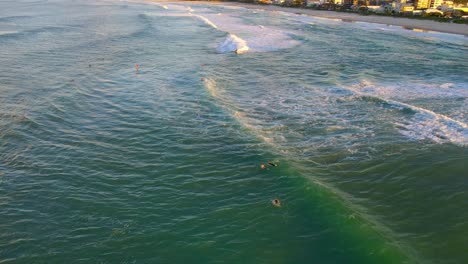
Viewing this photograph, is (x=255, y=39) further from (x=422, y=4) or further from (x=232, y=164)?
(x=422, y=4)

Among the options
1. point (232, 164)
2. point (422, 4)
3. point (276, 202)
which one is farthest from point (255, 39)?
point (422, 4)

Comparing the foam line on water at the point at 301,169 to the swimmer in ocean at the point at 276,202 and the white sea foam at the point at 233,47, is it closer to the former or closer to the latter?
the swimmer in ocean at the point at 276,202

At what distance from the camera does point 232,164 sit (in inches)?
562

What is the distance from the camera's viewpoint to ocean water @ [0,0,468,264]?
9.98 meters

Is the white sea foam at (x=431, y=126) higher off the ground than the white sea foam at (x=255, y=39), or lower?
lower

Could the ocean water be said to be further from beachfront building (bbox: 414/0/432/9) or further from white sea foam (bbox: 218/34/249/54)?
beachfront building (bbox: 414/0/432/9)

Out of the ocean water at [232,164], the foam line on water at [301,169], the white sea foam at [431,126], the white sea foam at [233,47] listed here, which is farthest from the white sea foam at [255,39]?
the white sea foam at [431,126]

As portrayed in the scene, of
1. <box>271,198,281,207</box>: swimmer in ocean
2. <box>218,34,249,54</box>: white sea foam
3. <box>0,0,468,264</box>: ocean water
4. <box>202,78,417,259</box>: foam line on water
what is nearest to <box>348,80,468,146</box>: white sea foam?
<box>0,0,468,264</box>: ocean water

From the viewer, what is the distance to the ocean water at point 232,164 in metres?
9.98

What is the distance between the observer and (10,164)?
1409 cm

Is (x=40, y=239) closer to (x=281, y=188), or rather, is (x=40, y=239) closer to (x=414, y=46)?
(x=281, y=188)

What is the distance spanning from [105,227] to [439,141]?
1321 cm

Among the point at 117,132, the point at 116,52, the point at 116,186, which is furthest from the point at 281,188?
the point at 116,52

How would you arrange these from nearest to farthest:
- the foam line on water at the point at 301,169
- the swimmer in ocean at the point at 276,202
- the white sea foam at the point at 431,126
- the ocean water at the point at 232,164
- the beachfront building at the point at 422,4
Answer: the ocean water at the point at 232,164
the foam line on water at the point at 301,169
the swimmer in ocean at the point at 276,202
the white sea foam at the point at 431,126
the beachfront building at the point at 422,4
